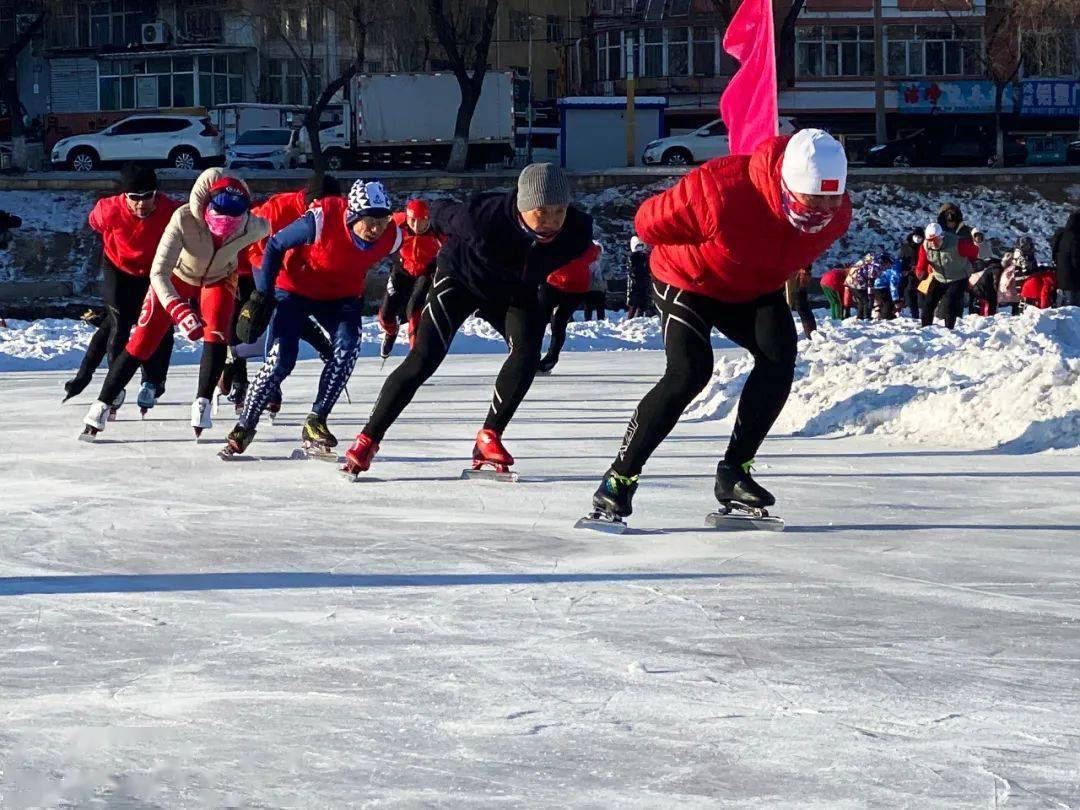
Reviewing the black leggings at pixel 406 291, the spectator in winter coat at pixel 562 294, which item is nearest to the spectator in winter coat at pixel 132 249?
the black leggings at pixel 406 291

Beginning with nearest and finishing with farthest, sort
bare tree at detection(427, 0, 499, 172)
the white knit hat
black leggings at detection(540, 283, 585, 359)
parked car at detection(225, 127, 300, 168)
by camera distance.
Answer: the white knit hat
black leggings at detection(540, 283, 585, 359)
bare tree at detection(427, 0, 499, 172)
parked car at detection(225, 127, 300, 168)

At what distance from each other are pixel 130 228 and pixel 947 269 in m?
→ 9.56

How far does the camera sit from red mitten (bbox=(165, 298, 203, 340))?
838cm

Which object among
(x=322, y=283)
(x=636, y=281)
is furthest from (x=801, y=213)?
(x=636, y=281)

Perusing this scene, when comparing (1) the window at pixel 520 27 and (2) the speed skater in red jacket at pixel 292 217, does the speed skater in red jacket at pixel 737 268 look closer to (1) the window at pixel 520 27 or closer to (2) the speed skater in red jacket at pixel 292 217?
(2) the speed skater in red jacket at pixel 292 217

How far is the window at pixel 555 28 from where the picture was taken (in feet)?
199

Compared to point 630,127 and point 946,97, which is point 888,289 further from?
point 946,97

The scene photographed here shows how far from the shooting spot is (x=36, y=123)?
55.4 meters

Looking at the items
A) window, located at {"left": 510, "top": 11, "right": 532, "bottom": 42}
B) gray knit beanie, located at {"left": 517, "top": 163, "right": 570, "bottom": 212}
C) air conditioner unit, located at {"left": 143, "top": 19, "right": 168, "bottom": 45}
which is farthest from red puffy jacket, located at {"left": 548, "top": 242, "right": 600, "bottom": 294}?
window, located at {"left": 510, "top": 11, "right": 532, "bottom": 42}

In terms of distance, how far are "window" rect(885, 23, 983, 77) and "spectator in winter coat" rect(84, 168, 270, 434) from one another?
44415 millimetres

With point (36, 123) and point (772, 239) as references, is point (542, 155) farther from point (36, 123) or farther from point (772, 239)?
point (772, 239)

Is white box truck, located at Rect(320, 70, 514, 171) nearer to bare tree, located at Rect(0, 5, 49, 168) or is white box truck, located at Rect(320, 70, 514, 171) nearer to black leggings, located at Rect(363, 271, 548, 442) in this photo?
bare tree, located at Rect(0, 5, 49, 168)

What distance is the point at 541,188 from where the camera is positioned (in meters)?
6.82

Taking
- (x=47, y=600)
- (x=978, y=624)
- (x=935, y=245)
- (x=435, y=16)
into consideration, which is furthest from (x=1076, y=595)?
(x=435, y=16)
